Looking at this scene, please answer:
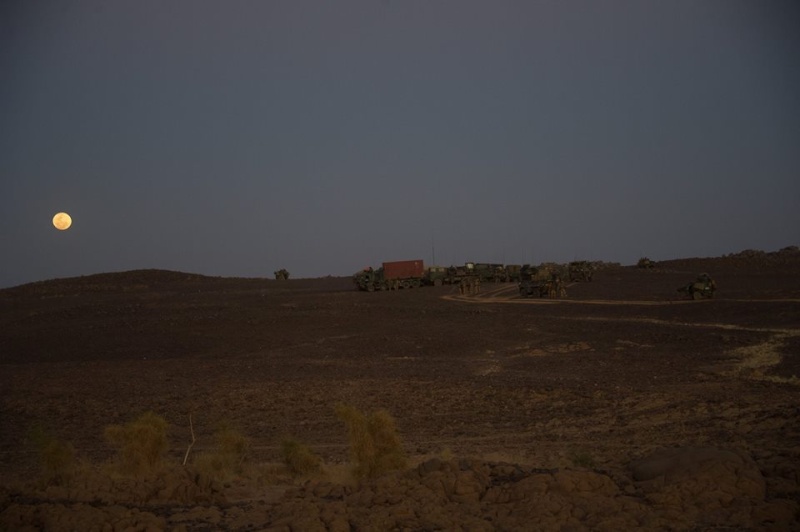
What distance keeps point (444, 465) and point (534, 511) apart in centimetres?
156

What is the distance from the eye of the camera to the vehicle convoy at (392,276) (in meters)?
67.1

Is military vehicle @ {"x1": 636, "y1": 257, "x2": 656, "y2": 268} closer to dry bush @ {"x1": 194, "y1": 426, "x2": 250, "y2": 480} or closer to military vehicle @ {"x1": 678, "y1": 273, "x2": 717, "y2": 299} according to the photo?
military vehicle @ {"x1": 678, "y1": 273, "x2": 717, "y2": 299}

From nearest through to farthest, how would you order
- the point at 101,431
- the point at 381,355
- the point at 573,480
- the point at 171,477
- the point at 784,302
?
the point at 573,480 < the point at 171,477 < the point at 101,431 < the point at 381,355 < the point at 784,302

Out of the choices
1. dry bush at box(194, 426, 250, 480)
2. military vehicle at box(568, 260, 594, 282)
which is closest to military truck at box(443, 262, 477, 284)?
military vehicle at box(568, 260, 594, 282)

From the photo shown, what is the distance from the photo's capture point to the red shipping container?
227 feet

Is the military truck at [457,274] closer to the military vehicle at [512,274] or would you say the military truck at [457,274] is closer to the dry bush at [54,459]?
the military vehicle at [512,274]

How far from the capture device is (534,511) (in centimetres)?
769

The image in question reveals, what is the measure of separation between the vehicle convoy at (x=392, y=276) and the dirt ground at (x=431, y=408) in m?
15.6

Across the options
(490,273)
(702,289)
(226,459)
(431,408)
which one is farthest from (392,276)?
(226,459)

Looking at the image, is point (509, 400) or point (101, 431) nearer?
point (101, 431)

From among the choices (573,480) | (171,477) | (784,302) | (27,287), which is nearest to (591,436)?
(573,480)

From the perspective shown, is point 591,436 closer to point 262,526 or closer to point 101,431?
point 262,526

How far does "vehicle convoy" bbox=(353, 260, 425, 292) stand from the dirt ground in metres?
15.6

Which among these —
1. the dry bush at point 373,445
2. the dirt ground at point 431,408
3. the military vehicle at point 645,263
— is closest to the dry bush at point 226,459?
the dirt ground at point 431,408
